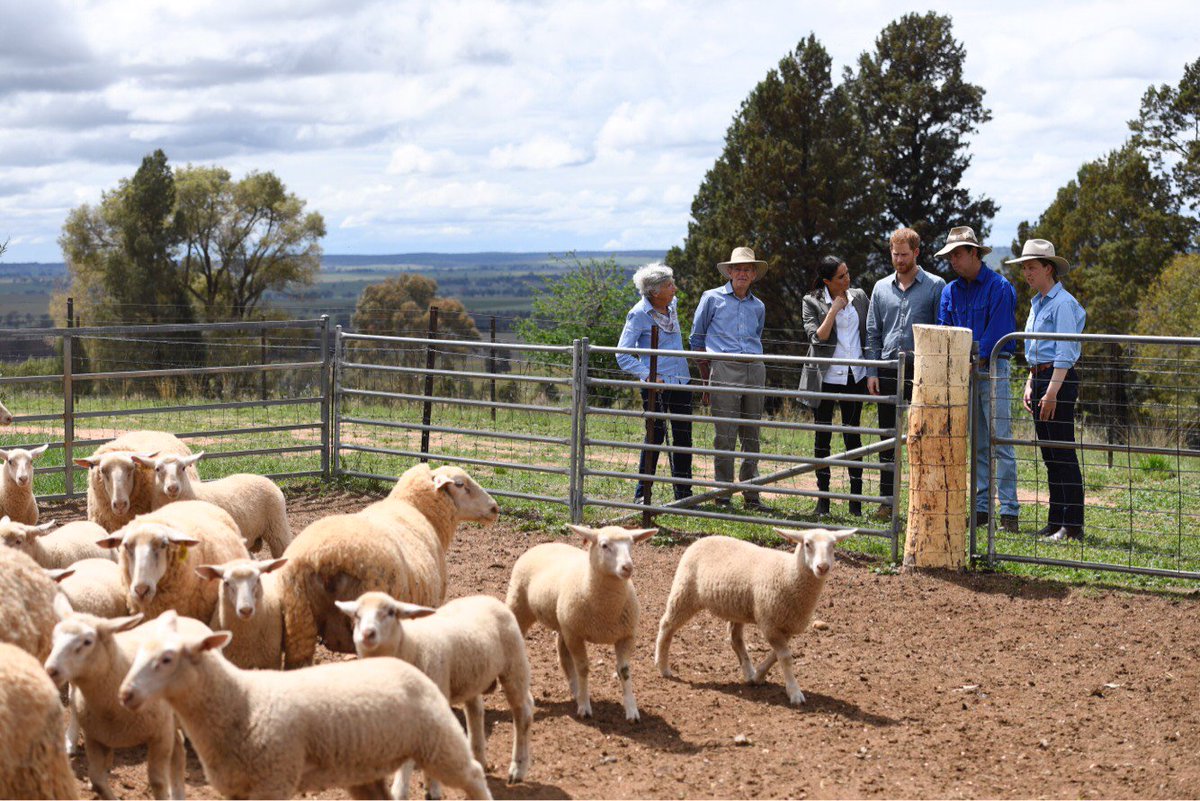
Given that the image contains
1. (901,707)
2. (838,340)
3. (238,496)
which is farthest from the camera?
(838,340)

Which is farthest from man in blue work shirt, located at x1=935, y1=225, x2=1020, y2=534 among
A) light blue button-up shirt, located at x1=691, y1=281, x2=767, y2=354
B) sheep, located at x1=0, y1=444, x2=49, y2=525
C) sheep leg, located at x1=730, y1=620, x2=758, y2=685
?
sheep, located at x1=0, y1=444, x2=49, y2=525

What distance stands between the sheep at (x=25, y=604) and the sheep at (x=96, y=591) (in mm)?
774

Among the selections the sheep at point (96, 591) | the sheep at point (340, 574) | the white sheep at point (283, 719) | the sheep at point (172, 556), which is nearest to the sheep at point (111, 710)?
the white sheep at point (283, 719)

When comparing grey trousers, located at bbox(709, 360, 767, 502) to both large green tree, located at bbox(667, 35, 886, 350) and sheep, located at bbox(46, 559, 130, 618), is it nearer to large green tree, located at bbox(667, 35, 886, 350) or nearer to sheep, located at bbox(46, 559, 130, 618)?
sheep, located at bbox(46, 559, 130, 618)

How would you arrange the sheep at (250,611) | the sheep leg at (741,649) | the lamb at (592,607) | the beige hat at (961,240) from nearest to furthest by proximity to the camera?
the sheep at (250,611) < the lamb at (592,607) < the sheep leg at (741,649) < the beige hat at (961,240)

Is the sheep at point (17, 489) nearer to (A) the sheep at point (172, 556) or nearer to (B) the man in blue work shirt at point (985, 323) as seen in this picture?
(A) the sheep at point (172, 556)

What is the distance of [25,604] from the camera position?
4402mm

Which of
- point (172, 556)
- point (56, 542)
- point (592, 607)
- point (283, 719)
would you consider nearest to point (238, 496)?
point (56, 542)

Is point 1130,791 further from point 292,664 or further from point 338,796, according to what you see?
point 292,664

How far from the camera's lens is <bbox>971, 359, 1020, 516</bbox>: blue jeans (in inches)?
349

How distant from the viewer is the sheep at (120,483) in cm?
702

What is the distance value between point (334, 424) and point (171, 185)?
33.5 m

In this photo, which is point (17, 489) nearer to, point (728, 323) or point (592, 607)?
point (592, 607)

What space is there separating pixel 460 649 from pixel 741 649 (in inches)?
86.8
